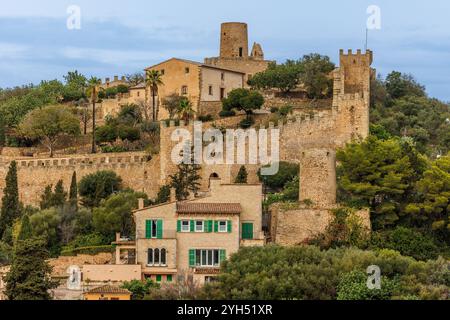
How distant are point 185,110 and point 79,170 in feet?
19.9

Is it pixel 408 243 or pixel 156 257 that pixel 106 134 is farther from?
pixel 408 243

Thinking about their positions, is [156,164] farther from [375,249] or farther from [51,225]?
[375,249]

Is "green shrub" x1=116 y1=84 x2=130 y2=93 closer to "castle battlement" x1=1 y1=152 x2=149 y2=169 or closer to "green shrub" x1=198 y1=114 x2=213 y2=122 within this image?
"green shrub" x1=198 y1=114 x2=213 y2=122

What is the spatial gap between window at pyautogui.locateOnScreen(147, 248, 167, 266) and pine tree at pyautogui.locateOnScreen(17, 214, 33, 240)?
6190 millimetres

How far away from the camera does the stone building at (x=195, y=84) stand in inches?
2987

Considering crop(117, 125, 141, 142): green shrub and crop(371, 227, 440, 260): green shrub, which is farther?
crop(117, 125, 141, 142): green shrub

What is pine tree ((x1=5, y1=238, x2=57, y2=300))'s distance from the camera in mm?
51719

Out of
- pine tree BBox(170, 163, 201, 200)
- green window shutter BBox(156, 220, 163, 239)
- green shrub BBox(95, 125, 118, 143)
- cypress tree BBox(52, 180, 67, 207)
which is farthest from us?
green shrub BBox(95, 125, 118, 143)

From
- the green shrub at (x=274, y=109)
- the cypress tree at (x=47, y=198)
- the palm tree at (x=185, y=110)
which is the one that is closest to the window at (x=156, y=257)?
the cypress tree at (x=47, y=198)

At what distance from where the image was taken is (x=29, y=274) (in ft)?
173

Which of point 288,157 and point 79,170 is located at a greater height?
point 288,157

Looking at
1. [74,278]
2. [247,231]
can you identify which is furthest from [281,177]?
[74,278]

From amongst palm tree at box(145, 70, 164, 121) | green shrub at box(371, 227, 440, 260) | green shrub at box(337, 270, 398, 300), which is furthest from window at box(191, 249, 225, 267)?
palm tree at box(145, 70, 164, 121)
